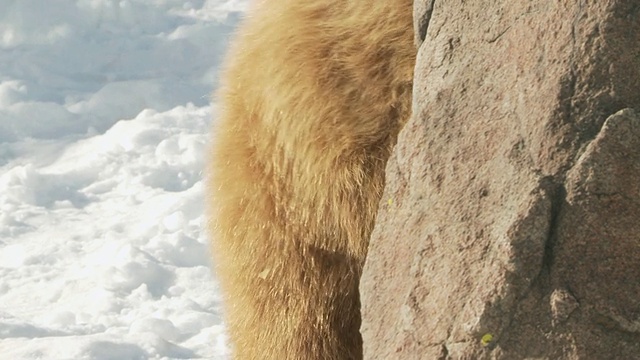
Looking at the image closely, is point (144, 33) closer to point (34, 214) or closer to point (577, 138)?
point (34, 214)

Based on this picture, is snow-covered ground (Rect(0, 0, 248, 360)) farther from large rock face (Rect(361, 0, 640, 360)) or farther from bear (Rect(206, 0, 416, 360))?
large rock face (Rect(361, 0, 640, 360))

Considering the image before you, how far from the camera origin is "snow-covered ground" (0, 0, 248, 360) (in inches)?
174

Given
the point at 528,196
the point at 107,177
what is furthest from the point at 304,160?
the point at 107,177

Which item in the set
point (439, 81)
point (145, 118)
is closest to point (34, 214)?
point (145, 118)

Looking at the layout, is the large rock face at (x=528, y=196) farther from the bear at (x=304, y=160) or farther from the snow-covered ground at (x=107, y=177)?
the snow-covered ground at (x=107, y=177)

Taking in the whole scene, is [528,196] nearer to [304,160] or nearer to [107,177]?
[304,160]

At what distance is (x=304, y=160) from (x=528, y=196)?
0.50m

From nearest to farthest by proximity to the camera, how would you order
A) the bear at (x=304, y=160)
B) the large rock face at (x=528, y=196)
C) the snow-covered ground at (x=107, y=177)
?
the large rock face at (x=528, y=196) < the bear at (x=304, y=160) < the snow-covered ground at (x=107, y=177)

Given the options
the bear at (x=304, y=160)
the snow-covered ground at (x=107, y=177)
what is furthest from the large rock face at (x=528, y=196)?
the snow-covered ground at (x=107, y=177)

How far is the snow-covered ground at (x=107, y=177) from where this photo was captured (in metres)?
4.42

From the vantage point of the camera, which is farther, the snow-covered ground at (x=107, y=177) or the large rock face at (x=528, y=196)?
the snow-covered ground at (x=107, y=177)

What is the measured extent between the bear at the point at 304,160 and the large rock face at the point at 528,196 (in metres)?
0.21

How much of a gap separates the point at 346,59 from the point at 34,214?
11.2 ft

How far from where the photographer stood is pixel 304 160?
6.59 ft
